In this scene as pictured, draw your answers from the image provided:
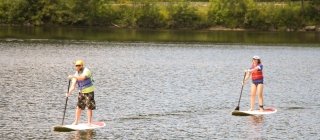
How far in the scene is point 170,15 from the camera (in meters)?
146

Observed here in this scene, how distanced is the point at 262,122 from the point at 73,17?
109 metres

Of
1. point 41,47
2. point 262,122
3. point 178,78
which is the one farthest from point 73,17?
point 262,122

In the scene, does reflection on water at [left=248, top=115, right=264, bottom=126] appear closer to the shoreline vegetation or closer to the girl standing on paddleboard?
the girl standing on paddleboard

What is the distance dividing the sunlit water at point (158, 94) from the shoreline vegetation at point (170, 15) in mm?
57853

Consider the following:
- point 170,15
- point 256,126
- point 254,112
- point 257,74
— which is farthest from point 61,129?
point 170,15

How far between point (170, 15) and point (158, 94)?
101 metres

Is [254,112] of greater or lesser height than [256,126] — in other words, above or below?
above

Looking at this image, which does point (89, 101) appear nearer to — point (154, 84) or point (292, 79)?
point (154, 84)

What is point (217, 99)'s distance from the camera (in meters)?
43.4

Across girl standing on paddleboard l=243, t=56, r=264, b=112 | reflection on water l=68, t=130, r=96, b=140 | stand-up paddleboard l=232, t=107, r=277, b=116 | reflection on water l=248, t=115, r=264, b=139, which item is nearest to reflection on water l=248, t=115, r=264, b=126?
reflection on water l=248, t=115, r=264, b=139

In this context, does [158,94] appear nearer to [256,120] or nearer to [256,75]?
[256,75]

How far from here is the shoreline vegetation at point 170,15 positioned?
141125 millimetres

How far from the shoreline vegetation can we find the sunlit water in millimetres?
57853

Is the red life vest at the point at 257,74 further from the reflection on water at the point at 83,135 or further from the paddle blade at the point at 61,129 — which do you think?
the paddle blade at the point at 61,129
